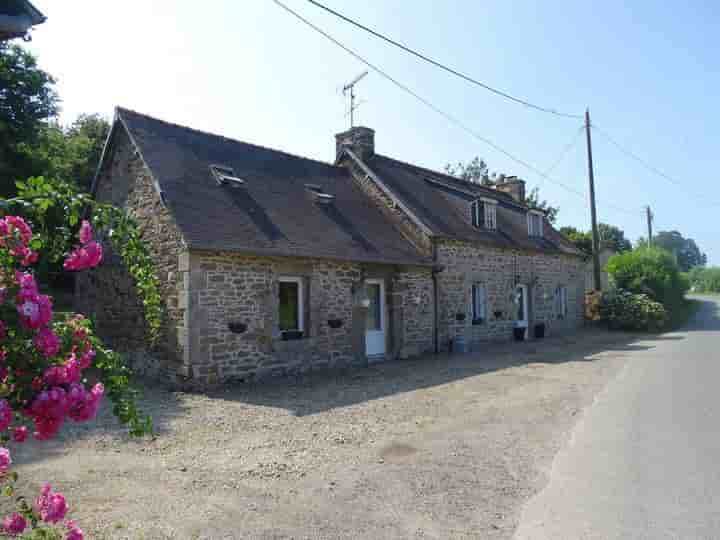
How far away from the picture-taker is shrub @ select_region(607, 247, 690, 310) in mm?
24391

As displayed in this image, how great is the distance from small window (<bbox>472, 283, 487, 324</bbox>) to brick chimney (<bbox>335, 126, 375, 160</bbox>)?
228 inches

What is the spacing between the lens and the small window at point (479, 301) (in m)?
16.9

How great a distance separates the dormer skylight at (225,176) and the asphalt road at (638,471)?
864cm

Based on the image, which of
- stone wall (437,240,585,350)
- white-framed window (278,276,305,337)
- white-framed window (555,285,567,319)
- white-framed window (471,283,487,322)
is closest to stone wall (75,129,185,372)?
white-framed window (278,276,305,337)

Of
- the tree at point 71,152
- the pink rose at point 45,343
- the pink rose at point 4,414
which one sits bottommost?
the pink rose at point 4,414

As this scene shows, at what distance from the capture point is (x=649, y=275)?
24656 millimetres

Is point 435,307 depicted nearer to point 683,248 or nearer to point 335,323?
point 335,323


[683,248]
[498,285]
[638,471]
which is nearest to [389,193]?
[498,285]

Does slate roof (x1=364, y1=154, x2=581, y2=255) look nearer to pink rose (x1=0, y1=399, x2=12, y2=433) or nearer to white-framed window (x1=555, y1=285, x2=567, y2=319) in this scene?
white-framed window (x1=555, y1=285, x2=567, y2=319)

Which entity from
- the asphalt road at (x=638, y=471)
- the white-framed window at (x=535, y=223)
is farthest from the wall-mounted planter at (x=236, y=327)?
the white-framed window at (x=535, y=223)

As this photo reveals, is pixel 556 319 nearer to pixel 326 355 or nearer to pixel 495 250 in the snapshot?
pixel 495 250

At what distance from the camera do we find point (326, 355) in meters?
11.6

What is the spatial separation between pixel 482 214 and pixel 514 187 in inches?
353

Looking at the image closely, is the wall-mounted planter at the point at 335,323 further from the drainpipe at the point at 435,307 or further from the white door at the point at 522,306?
the white door at the point at 522,306
